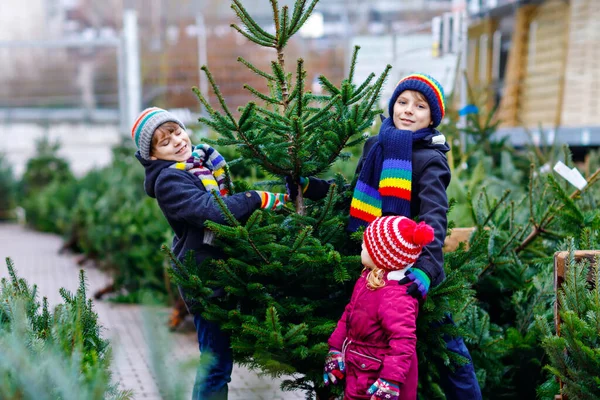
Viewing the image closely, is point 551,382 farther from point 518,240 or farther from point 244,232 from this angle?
point 244,232

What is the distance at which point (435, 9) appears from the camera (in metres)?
15.4

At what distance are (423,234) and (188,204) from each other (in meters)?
1.08

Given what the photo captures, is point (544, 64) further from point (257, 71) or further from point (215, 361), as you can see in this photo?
point (215, 361)

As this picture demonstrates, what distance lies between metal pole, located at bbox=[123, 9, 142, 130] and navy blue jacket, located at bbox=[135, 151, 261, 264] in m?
12.5

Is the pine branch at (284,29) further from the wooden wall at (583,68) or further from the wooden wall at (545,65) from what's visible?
the wooden wall at (583,68)

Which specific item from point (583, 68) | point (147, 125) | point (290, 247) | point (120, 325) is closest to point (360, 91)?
point (290, 247)

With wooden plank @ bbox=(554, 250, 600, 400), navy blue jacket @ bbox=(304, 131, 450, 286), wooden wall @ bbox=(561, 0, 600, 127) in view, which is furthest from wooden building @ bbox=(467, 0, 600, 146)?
navy blue jacket @ bbox=(304, 131, 450, 286)

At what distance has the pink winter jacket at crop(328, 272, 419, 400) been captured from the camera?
2.86 meters

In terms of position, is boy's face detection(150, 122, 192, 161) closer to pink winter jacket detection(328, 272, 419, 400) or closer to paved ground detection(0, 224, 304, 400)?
paved ground detection(0, 224, 304, 400)

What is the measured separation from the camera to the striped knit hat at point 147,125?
135 inches

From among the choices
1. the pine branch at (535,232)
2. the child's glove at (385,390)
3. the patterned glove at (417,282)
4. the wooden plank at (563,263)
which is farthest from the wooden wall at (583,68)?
the child's glove at (385,390)

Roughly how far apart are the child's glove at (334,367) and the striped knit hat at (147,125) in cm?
131

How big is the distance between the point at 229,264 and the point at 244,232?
34 centimetres

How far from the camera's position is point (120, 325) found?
6.54m
